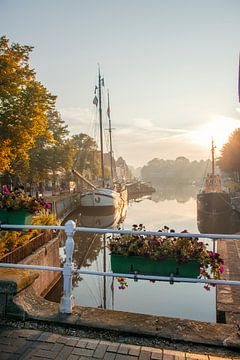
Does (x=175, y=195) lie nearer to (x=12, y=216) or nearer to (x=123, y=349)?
(x=12, y=216)

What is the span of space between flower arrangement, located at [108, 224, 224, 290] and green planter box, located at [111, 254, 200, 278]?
5 cm

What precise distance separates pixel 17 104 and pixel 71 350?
35.4 ft

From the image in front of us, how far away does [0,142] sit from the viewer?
426 inches

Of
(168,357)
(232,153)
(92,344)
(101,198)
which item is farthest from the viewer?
(232,153)

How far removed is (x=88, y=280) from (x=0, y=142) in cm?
625

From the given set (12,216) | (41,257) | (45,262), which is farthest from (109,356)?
(45,262)

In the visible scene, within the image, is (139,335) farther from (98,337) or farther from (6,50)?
(6,50)

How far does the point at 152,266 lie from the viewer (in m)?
3.82

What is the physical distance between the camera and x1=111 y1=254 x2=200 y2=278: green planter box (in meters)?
3.74

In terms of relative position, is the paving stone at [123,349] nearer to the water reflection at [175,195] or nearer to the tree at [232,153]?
the tree at [232,153]

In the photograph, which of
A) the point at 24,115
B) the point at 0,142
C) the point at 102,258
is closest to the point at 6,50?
the point at 24,115

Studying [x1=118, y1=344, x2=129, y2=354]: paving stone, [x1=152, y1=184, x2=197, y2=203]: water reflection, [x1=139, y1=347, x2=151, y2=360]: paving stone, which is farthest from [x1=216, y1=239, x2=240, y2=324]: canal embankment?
[x1=152, y1=184, x2=197, y2=203]: water reflection

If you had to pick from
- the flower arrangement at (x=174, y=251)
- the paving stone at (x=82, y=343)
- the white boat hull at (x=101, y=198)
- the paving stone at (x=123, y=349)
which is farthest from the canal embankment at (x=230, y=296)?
the white boat hull at (x=101, y=198)

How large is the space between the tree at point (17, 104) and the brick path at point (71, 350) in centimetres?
868
